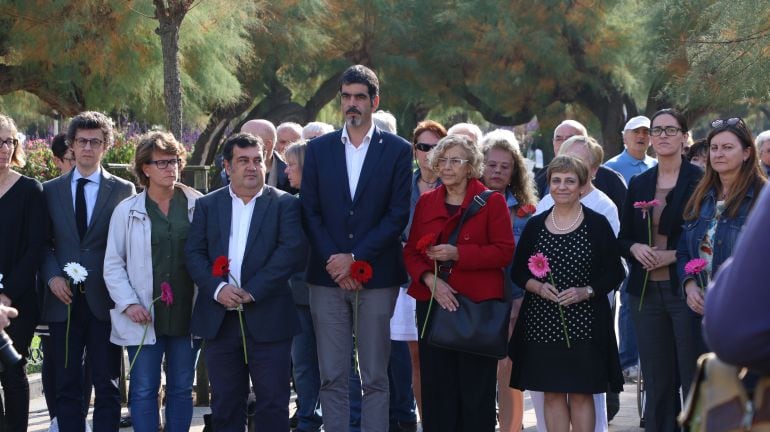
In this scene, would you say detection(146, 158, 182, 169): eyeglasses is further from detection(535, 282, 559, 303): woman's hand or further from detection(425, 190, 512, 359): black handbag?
detection(535, 282, 559, 303): woman's hand

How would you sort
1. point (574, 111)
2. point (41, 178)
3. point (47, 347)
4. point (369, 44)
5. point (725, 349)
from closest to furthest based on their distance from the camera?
point (725, 349) < point (47, 347) < point (41, 178) < point (369, 44) < point (574, 111)

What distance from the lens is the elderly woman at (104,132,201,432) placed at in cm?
670

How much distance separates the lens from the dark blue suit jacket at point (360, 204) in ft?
22.1

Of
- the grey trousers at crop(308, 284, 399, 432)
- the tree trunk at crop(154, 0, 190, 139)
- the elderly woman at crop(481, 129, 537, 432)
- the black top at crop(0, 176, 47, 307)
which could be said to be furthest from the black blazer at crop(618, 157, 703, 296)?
the tree trunk at crop(154, 0, 190, 139)

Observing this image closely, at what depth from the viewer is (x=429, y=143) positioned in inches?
317

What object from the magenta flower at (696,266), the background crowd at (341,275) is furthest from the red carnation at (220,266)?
the magenta flower at (696,266)

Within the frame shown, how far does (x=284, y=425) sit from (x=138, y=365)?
95 centimetres

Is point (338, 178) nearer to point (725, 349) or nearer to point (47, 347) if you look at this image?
point (47, 347)

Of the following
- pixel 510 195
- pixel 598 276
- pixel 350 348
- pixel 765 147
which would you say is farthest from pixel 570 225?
pixel 765 147

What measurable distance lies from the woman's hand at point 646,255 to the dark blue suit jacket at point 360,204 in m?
1.38

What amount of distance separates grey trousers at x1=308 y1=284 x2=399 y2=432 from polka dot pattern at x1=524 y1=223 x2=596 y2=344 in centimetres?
89

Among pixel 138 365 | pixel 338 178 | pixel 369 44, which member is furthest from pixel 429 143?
pixel 369 44

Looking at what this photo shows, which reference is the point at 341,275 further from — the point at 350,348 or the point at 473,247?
the point at 473,247

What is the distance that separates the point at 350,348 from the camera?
22.5ft
